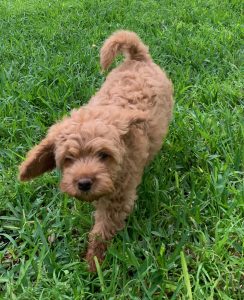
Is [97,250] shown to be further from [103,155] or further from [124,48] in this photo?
[124,48]

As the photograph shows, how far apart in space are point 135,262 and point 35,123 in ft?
6.48

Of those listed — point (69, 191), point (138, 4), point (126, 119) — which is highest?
point (126, 119)

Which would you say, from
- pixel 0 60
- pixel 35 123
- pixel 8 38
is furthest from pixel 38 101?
A: pixel 8 38

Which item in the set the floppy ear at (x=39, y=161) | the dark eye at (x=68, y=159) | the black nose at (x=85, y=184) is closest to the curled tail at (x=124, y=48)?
the floppy ear at (x=39, y=161)

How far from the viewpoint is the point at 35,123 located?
13.7 ft

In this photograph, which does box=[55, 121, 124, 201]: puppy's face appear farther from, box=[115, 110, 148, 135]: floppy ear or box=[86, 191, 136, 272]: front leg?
box=[86, 191, 136, 272]: front leg

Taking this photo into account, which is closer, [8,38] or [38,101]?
[38,101]

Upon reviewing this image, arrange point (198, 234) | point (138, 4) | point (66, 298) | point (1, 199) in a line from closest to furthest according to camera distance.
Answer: point (66, 298)
point (198, 234)
point (1, 199)
point (138, 4)

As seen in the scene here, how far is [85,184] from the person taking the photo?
8.09 ft

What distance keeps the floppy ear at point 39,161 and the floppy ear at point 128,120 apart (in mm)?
431

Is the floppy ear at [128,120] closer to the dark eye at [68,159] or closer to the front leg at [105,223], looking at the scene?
the dark eye at [68,159]

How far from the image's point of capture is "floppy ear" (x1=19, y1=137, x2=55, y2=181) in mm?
2761

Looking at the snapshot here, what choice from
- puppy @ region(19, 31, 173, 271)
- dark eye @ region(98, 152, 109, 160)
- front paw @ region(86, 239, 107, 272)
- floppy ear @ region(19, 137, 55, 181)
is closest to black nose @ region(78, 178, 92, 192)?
puppy @ region(19, 31, 173, 271)

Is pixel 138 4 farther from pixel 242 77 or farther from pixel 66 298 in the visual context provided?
pixel 66 298
